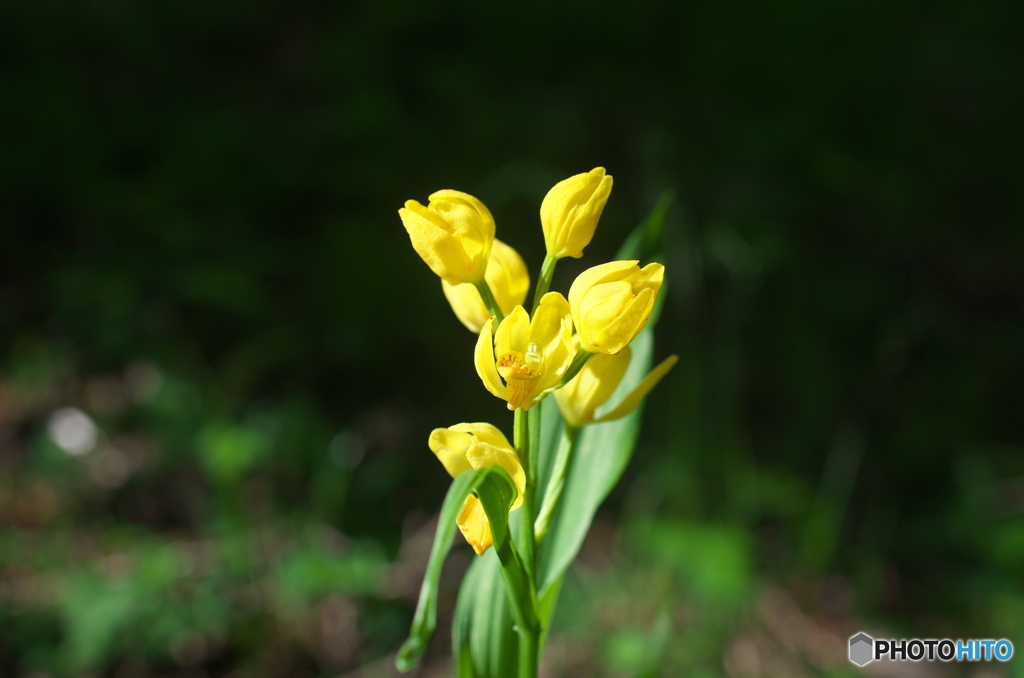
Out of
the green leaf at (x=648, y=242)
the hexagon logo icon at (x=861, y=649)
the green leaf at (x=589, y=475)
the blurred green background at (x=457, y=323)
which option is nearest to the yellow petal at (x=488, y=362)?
the green leaf at (x=589, y=475)

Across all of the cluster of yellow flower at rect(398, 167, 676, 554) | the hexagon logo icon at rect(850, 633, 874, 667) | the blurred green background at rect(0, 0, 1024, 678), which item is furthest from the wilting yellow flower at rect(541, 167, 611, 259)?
the hexagon logo icon at rect(850, 633, 874, 667)

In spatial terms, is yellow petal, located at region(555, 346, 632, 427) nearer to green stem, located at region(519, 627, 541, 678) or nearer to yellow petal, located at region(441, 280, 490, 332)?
yellow petal, located at region(441, 280, 490, 332)

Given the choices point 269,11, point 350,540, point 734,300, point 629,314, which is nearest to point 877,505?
point 734,300

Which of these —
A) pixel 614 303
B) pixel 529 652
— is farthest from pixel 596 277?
pixel 529 652

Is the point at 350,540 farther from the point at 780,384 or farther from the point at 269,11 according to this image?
the point at 269,11

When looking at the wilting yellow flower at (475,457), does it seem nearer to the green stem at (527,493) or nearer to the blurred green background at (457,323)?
the green stem at (527,493)

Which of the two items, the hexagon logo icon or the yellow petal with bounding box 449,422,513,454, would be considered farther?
the hexagon logo icon
